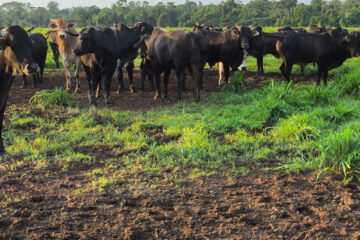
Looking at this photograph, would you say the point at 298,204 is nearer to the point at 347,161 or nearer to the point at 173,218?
the point at 347,161

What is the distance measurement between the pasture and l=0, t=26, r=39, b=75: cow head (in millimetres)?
1197

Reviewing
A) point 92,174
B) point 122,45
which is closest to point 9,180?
point 92,174

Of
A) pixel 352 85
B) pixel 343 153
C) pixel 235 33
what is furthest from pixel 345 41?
pixel 343 153

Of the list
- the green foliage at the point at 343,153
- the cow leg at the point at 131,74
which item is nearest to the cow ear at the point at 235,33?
the cow leg at the point at 131,74

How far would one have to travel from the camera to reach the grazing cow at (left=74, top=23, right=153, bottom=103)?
26.1 ft

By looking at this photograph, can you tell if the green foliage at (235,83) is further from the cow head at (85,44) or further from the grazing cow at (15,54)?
the grazing cow at (15,54)

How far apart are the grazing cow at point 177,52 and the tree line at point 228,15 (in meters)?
45.2

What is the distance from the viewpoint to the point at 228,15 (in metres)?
65.8

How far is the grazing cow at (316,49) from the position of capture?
1017 centimetres

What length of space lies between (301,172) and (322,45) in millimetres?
6195

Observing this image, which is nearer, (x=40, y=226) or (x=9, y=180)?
(x=40, y=226)

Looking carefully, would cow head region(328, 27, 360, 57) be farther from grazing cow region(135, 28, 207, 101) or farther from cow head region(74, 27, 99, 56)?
cow head region(74, 27, 99, 56)

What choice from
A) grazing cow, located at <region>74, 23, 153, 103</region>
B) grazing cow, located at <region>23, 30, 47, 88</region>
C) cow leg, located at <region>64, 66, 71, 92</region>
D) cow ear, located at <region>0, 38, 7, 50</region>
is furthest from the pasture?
grazing cow, located at <region>23, 30, 47, 88</region>

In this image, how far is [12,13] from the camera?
98062 millimetres
